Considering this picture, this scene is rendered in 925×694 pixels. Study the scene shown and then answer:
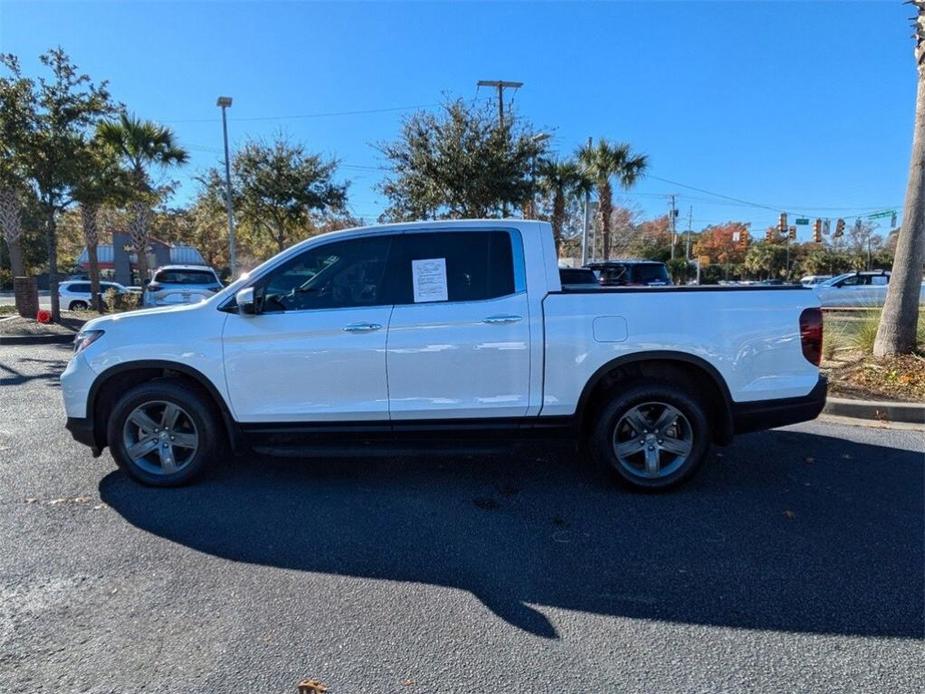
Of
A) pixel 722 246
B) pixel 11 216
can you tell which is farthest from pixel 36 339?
pixel 722 246

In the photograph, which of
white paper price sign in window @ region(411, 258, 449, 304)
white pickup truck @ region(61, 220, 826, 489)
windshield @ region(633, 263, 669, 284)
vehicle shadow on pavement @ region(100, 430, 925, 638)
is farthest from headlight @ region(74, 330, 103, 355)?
windshield @ region(633, 263, 669, 284)

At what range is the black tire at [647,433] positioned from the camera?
3.99 metres

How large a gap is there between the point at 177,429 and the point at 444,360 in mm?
2066

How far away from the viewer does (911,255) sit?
732 centimetres

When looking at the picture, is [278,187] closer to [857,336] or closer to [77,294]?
[77,294]

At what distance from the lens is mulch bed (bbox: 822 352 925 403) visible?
651 cm

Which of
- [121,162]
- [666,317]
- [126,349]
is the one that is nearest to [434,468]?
[666,317]

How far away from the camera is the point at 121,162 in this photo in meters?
17.7

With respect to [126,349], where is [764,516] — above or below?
below

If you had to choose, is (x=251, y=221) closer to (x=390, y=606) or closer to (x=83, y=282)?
(x=83, y=282)

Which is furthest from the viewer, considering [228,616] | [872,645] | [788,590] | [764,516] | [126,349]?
[126,349]

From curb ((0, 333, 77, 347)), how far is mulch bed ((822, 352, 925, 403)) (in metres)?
14.2

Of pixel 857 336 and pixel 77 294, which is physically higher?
pixel 77 294

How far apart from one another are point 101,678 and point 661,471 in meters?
3.43
